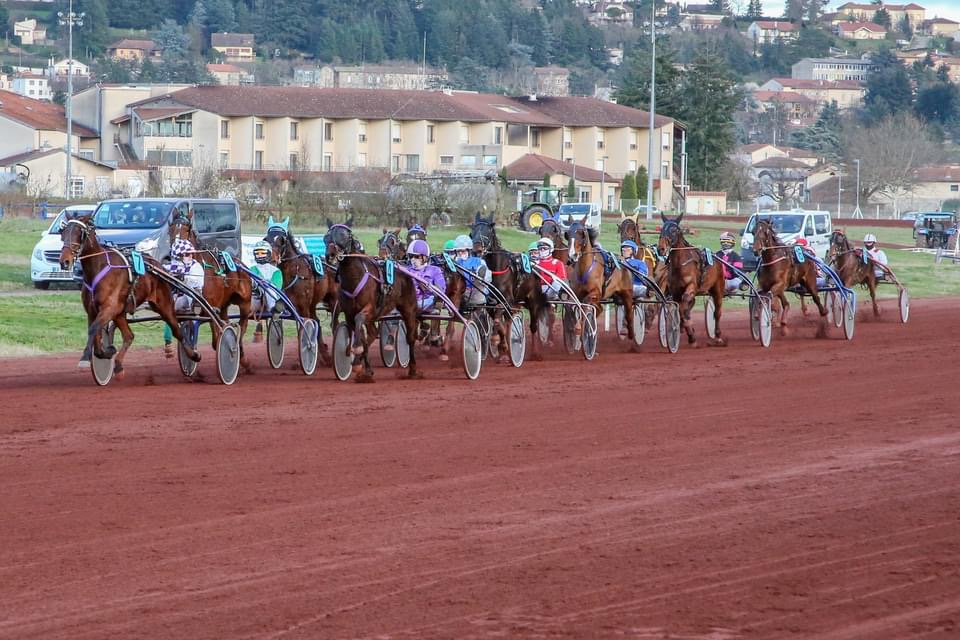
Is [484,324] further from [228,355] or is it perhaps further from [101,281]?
[101,281]

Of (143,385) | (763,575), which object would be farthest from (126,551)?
(143,385)

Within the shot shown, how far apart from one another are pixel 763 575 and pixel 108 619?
2.99 m

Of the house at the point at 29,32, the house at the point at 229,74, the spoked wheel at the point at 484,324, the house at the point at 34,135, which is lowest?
the spoked wheel at the point at 484,324

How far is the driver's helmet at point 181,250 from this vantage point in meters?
15.4

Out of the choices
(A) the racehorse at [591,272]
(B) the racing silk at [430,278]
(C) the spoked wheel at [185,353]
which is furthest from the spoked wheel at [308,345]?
(A) the racehorse at [591,272]

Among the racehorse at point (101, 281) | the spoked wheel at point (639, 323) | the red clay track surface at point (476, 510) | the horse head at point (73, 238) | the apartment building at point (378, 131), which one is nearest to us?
the red clay track surface at point (476, 510)

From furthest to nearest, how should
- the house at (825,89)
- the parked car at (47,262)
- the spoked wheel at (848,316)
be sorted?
1. the house at (825,89)
2. the parked car at (47,262)
3. the spoked wheel at (848,316)

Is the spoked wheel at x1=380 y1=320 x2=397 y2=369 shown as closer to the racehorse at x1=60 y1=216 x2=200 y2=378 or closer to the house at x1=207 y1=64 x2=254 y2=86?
the racehorse at x1=60 y1=216 x2=200 y2=378

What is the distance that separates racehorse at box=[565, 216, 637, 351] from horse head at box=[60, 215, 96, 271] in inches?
253

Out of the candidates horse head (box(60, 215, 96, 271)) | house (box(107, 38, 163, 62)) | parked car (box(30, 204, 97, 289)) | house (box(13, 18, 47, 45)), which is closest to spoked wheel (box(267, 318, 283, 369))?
horse head (box(60, 215, 96, 271))

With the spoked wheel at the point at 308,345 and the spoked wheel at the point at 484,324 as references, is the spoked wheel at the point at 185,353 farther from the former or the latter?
the spoked wheel at the point at 484,324

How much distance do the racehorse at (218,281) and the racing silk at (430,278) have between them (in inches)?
69.8

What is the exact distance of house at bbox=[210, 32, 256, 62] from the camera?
17325 centimetres

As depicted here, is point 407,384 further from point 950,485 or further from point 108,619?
point 108,619
